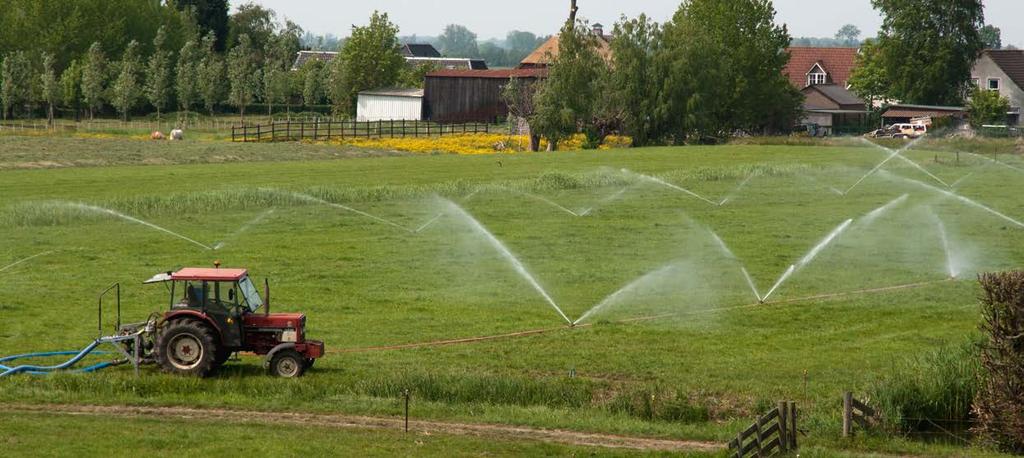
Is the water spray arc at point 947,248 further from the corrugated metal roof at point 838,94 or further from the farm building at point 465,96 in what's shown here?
the corrugated metal roof at point 838,94

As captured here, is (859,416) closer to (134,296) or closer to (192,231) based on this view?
(134,296)

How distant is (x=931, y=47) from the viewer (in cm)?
13625

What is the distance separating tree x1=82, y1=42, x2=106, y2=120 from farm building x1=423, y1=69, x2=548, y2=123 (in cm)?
3408

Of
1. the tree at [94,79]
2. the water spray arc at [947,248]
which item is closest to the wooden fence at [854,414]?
the water spray arc at [947,248]

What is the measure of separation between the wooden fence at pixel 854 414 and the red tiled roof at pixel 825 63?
14153 cm

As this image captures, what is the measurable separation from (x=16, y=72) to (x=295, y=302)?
114483 millimetres

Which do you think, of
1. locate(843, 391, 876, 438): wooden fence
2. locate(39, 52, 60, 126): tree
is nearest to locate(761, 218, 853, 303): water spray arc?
locate(843, 391, 876, 438): wooden fence

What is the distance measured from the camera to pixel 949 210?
2303 inches

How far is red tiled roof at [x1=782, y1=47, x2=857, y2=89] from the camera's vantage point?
16475 centimetres

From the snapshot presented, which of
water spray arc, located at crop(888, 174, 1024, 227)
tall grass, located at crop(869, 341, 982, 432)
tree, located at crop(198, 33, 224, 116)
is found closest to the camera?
tall grass, located at crop(869, 341, 982, 432)

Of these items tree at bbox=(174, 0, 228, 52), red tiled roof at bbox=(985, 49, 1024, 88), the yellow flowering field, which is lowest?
the yellow flowering field

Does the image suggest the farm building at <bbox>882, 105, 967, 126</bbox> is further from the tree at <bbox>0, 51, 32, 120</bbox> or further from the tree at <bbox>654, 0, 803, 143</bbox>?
the tree at <bbox>0, 51, 32, 120</bbox>

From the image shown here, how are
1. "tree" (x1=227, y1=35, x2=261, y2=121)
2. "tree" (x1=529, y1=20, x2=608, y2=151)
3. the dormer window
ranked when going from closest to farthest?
1. "tree" (x1=529, y1=20, x2=608, y2=151)
2. "tree" (x1=227, y1=35, x2=261, y2=121)
3. the dormer window

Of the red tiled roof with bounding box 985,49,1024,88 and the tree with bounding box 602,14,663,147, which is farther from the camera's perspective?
the red tiled roof with bounding box 985,49,1024,88
